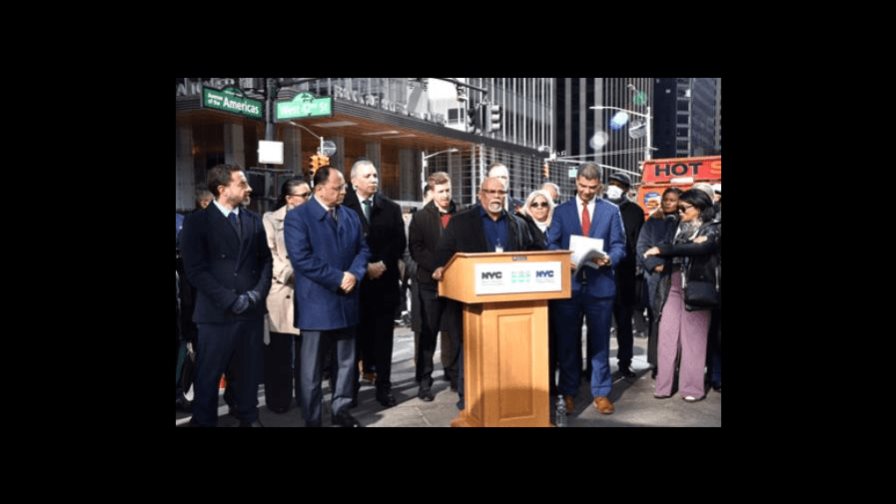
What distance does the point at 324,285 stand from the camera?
4.40 metres

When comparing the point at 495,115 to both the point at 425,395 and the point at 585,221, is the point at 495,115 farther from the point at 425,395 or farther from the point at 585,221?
the point at 425,395

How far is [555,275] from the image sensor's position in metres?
4.22

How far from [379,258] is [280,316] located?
0.95 m

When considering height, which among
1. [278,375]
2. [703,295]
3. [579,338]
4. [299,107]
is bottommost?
[278,375]

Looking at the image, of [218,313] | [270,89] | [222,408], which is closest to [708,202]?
[218,313]

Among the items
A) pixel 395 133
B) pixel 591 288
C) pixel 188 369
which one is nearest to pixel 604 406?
pixel 591 288

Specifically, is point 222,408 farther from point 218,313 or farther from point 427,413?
point 427,413

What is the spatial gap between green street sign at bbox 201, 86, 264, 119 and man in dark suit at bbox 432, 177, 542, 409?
202 inches

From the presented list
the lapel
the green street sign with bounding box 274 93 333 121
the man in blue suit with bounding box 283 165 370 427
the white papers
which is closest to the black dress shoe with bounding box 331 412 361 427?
the man in blue suit with bounding box 283 165 370 427

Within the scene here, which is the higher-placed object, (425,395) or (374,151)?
(374,151)

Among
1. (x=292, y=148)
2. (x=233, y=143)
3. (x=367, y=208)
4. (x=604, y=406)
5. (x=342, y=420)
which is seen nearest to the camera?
(x=342, y=420)

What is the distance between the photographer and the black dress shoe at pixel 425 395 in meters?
5.46

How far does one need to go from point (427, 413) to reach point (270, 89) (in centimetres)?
719

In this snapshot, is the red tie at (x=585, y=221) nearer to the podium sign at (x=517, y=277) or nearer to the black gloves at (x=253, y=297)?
the podium sign at (x=517, y=277)
